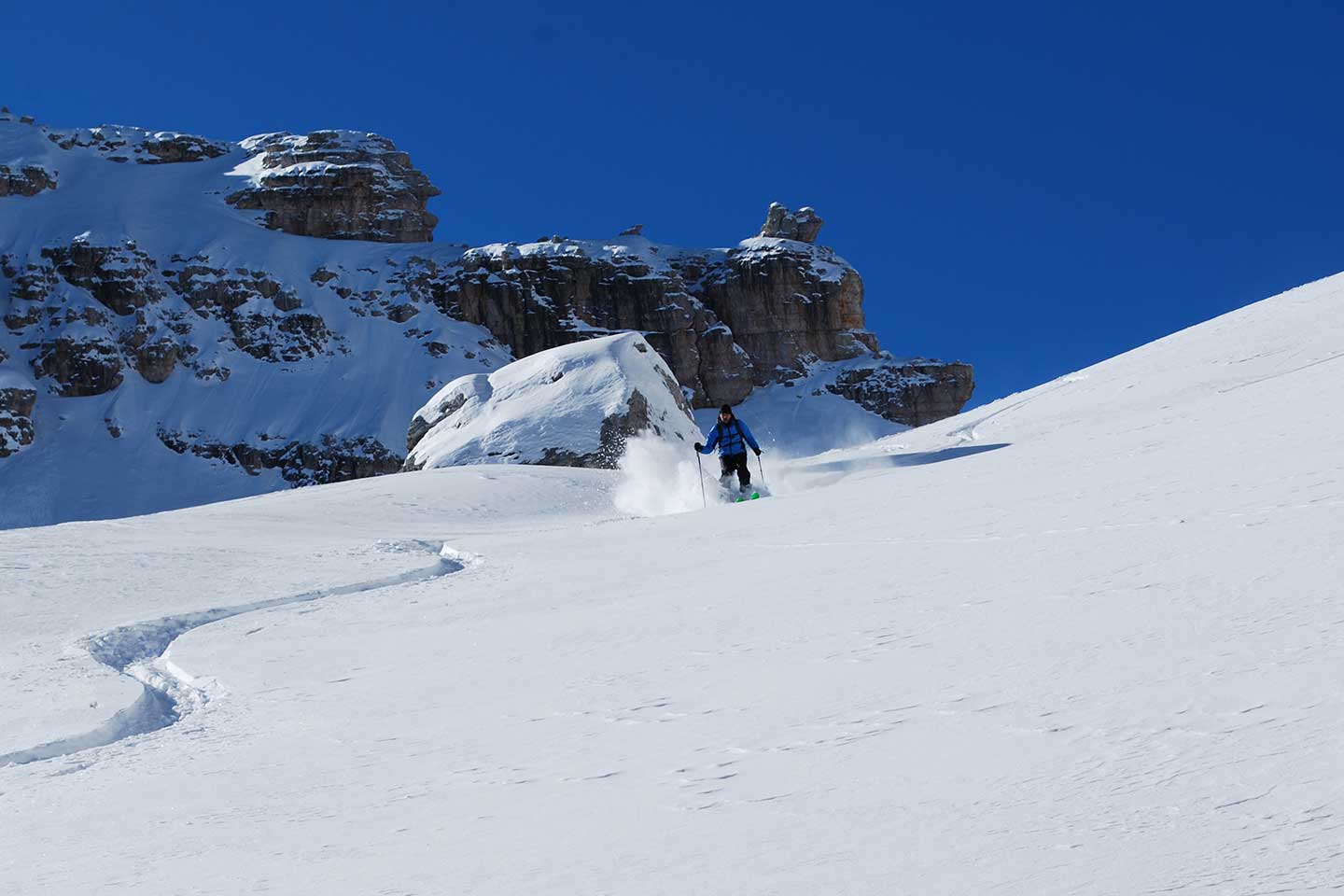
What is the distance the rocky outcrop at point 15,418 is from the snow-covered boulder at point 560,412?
66347 millimetres

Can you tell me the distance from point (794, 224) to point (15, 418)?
77.8 meters

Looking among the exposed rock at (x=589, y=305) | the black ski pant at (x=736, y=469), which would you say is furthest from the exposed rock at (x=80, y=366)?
the black ski pant at (x=736, y=469)

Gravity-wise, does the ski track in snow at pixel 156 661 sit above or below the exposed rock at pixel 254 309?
below

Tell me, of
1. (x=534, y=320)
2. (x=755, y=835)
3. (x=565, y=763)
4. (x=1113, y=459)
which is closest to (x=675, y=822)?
(x=755, y=835)

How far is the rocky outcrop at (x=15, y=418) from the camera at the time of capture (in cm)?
8350

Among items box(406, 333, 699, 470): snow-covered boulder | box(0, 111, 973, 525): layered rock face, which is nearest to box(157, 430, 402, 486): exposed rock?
box(0, 111, 973, 525): layered rock face

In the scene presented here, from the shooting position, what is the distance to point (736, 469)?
15914 millimetres

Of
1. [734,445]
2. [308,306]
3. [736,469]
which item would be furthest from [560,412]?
[308,306]

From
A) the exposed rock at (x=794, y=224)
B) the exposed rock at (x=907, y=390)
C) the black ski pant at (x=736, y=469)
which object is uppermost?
the exposed rock at (x=794, y=224)

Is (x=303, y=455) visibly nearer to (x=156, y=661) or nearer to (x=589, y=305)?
(x=589, y=305)

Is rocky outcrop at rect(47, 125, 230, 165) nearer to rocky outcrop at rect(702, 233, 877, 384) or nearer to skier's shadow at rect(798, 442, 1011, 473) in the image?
rocky outcrop at rect(702, 233, 877, 384)

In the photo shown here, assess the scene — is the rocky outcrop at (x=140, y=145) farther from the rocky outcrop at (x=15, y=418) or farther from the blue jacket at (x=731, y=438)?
the blue jacket at (x=731, y=438)

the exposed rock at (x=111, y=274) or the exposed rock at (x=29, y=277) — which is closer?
the exposed rock at (x=29, y=277)

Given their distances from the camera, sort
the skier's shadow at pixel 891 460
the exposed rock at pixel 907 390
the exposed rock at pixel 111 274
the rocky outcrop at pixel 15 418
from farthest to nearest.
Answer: the exposed rock at pixel 907 390 < the exposed rock at pixel 111 274 < the rocky outcrop at pixel 15 418 < the skier's shadow at pixel 891 460
